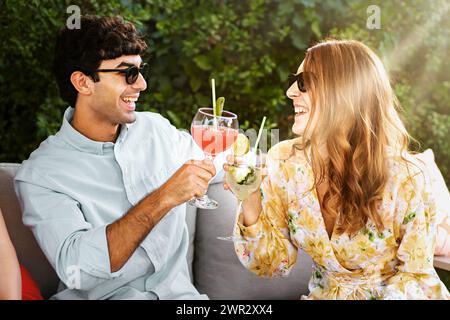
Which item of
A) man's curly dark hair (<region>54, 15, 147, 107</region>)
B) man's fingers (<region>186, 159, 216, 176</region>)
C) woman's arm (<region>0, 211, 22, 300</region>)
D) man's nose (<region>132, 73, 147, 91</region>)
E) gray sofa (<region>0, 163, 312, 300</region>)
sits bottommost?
gray sofa (<region>0, 163, 312, 300</region>)

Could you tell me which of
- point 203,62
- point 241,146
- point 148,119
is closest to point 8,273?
point 241,146

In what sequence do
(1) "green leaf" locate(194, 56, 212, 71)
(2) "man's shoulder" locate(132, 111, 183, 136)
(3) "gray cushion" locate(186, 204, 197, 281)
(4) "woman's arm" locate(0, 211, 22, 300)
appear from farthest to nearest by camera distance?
(1) "green leaf" locate(194, 56, 212, 71)
(3) "gray cushion" locate(186, 204, 197, 281)
(2) "man's shoulder" locate(132, 111, 183, 136)
(4) "woman's arm" locate(0, 211, 22, 300)

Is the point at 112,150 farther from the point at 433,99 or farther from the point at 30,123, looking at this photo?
the point at 433,99

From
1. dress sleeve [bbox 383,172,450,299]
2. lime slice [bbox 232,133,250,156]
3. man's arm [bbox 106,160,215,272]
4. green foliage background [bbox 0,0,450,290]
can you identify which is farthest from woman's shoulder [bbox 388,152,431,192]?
green foliage background [bbox 0,0,450,290]

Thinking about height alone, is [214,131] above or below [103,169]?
above

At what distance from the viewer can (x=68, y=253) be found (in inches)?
71.2

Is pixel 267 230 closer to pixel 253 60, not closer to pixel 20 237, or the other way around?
pixel 20 237

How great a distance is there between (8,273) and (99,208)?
39 centimetres

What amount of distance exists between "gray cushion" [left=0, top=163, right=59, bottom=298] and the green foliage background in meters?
1.07

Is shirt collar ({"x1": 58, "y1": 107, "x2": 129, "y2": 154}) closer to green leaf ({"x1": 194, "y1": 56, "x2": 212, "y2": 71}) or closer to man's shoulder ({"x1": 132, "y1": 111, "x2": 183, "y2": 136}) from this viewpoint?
man's shoulder ({"x1": 132, "y1": 111, "x2": 183, "y2": 136})

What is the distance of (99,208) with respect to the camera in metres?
1.99

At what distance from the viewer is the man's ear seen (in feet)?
6.74

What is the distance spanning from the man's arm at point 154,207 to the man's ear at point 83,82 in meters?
0.49
